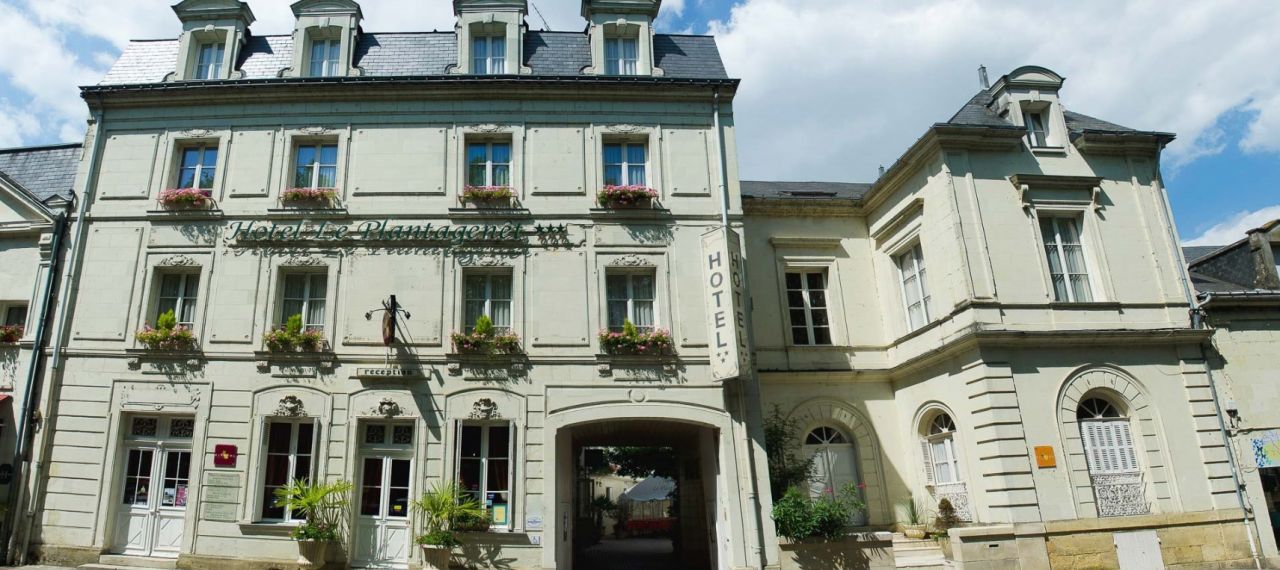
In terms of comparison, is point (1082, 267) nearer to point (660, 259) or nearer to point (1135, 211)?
point (1135, 211)

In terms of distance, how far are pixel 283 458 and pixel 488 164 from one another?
7.01 meters

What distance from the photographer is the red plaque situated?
13.0m

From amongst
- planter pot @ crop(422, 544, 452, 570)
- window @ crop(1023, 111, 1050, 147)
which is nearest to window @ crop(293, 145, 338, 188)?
planter pot @ crop(422, 544, 452, 570)

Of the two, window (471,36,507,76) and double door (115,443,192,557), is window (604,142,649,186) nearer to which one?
window (471,36,507,76)

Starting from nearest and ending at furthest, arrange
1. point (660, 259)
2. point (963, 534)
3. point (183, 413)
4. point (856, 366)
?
point (963, 534) → point (183, 413) → point (660, 259) → point (856, 366)

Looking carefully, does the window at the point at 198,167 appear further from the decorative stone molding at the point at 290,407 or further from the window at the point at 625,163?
the window at the point at 625,163

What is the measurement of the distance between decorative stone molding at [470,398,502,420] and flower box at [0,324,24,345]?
30.7 feet

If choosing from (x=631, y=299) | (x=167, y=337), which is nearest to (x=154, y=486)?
(x=167, y=337)

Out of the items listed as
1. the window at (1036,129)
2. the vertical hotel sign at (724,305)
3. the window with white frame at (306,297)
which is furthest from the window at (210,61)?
the window at (1036,129)

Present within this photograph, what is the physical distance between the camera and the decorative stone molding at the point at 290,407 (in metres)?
13.2

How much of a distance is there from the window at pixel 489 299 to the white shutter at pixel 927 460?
29.6 feet

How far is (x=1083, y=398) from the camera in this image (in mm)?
13414

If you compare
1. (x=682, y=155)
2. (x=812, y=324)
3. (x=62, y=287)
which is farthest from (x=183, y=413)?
(x=812, y=324)

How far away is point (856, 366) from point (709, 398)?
4393 millimetres
